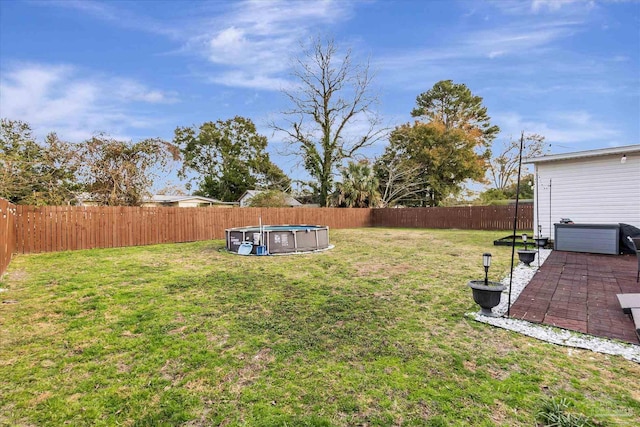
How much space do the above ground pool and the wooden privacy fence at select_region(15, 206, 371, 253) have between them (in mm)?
3538

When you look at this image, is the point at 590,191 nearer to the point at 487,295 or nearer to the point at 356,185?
the point at 487,295

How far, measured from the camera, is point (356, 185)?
69.4ft

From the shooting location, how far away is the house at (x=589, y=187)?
8.09 metres

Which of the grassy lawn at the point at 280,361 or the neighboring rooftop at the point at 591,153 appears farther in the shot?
the neighboring rooftop at the point at 591,153

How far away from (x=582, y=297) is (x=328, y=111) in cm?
1943

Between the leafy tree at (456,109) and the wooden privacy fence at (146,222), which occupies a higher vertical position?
the leafy tree at (456,109)

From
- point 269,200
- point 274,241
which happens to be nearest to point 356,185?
point 269,200

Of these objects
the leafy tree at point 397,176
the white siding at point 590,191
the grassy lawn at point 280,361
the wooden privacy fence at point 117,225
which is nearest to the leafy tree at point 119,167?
the wooden privacy fence at point 117,225

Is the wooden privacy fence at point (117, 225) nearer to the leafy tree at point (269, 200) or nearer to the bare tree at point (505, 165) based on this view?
the leafy tree at point (269, 200)

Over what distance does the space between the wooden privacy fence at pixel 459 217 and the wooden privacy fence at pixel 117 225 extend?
353 inches

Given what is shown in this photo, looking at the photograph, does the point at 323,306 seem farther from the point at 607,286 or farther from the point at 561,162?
the point at 561,162

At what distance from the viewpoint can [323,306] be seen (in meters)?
3.97

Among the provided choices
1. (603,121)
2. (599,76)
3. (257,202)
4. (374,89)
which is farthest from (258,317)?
(374,89)

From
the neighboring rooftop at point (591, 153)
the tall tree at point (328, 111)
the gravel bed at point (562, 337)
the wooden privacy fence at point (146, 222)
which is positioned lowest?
the gravel bed at point (562, 337)
